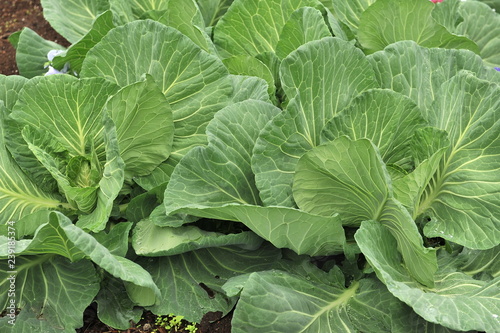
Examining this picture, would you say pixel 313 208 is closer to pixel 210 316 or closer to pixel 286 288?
pixel 286 288

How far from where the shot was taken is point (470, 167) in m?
2.44

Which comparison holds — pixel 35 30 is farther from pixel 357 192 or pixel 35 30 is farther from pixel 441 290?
pixel 441 290

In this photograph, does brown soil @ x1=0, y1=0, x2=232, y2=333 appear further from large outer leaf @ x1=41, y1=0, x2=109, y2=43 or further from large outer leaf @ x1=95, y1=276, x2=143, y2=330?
large outer leaf @ x1=41, y1=0, x2=109, y2=43

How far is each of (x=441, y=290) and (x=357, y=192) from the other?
1.65 feet

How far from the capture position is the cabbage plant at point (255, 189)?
2236mm

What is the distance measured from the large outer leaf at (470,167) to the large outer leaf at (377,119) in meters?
0.16

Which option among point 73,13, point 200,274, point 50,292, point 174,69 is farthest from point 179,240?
point 73,13

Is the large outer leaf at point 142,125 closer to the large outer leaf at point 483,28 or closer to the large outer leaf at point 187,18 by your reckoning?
the large outer leaf at point 187,18

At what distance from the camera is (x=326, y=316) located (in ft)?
7.65

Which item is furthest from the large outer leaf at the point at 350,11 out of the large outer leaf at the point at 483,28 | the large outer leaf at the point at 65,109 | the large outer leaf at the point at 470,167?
the large outer leaf at the point at 65,109

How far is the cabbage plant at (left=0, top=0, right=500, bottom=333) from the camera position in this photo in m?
2.24

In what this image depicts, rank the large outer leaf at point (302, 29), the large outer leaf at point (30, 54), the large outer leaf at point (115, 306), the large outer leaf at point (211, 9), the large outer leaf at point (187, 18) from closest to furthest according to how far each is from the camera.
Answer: the large outer leaf at point (115, 306)
the large outer leaf at point (302, 29)
the large outer leaf at point (187, 18)
the large outer leaf at point (30, 54)
the large outer leaf at point (211, 9)

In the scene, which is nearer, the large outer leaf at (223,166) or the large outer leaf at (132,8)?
the large outer leaf at (223,166)

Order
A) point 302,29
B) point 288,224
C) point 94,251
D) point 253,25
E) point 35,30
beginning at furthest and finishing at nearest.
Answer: point 35,30
point 253,25
point 302,29
point 288,224
point 94,251
